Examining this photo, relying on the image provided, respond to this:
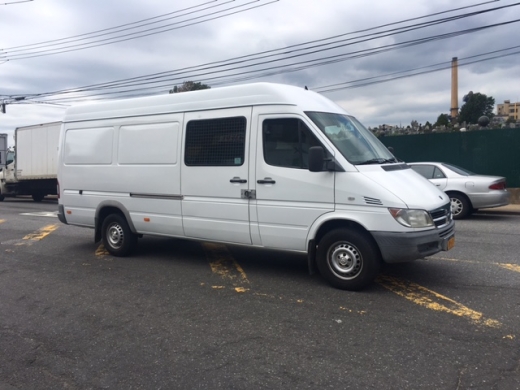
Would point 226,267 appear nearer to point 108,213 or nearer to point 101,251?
point 108,213

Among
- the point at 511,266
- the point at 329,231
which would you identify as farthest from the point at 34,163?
the point at 511,266

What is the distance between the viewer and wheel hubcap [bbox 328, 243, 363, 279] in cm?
595

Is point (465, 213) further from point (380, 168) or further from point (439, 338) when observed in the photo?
point (439, 338)

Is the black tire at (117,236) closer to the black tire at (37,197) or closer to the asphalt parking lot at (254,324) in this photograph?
the asphalt parking lot at (254,324)

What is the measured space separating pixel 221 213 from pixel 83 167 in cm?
311

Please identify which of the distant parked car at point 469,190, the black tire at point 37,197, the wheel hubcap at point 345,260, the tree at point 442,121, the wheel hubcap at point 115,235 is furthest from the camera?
the tree at point 442,121

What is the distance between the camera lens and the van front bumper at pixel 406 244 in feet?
18.5

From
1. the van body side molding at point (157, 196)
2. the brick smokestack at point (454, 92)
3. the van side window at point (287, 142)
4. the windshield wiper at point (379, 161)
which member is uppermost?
the brick smokestack at point (454, 92)

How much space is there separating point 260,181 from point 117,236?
315cm

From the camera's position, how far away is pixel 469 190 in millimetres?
12328

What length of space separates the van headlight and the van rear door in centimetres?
200

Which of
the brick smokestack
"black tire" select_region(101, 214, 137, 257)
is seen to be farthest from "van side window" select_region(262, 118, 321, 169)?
the brick smokestack

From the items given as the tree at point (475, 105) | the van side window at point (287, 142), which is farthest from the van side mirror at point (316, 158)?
the tree at point (475, 105)

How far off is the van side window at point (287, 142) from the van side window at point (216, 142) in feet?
1.27
